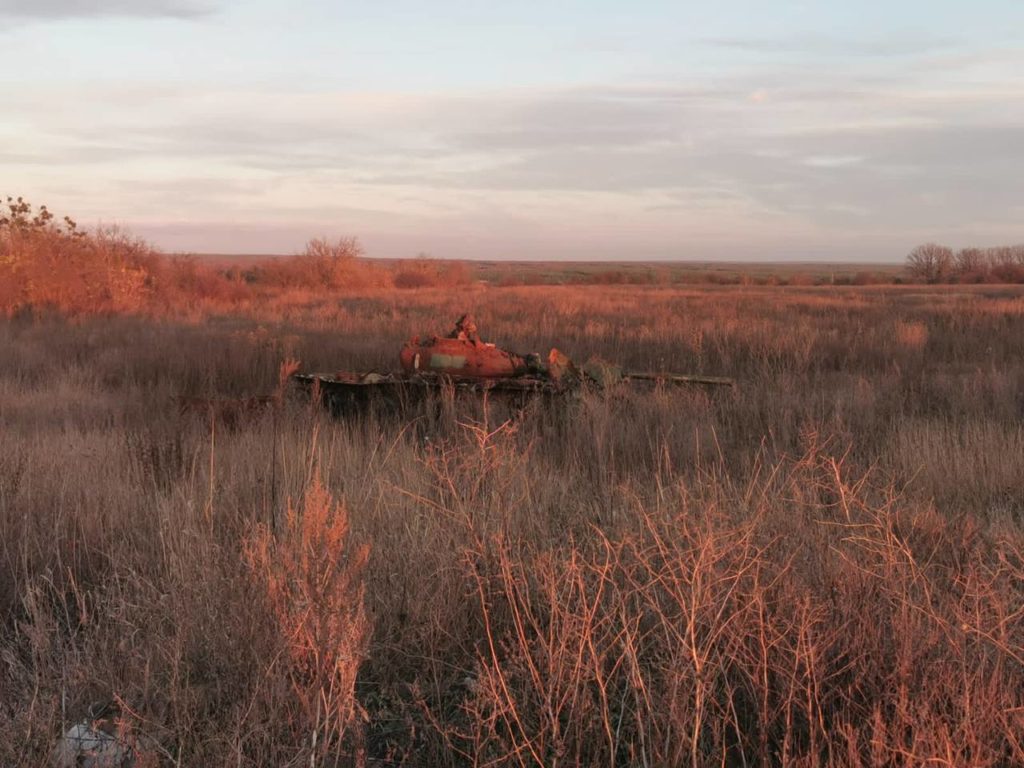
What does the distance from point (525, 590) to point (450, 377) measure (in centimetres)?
435

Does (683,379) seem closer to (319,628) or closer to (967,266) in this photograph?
(319,628)

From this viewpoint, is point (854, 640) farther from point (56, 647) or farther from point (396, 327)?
point (396, 327)

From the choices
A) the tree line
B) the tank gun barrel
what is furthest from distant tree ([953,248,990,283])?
the tank gun barrel

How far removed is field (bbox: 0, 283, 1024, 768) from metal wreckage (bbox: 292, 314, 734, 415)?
23 centimetres

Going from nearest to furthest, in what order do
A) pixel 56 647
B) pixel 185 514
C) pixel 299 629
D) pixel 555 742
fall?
pixel 555 742 → pixel 299 629 → pixel 56 647 → pixel 185 514

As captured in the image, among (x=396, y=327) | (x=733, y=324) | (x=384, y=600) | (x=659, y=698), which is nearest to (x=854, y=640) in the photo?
(x=659, y=698)

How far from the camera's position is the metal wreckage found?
742cm

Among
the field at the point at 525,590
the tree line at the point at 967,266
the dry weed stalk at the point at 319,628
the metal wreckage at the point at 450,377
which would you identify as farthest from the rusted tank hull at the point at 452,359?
the tree line at the point at 967,266

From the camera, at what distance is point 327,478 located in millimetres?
4781

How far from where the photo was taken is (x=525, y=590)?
10.4 feet

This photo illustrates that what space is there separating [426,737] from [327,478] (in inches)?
97.6

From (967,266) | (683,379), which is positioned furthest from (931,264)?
(683,379)

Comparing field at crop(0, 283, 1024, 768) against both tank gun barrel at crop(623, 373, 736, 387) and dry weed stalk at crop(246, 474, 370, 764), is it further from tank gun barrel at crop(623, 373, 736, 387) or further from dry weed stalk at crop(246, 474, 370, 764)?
tank gun barrel at crop(623, 373, 736, 387)

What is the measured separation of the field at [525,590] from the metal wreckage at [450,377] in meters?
0.23
